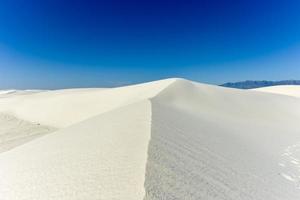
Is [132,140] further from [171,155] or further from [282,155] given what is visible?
[282,155]

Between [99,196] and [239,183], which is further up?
[99,196]

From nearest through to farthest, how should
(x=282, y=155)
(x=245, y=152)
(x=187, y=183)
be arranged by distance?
(x=187, y=183) < (x=245, y=152) < (x=282, y=155)

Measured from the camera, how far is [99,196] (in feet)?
7.38

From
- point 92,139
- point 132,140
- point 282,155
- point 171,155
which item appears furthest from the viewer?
point 282,155

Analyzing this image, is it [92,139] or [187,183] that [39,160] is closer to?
[92,139]

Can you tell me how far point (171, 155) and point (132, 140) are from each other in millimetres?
854

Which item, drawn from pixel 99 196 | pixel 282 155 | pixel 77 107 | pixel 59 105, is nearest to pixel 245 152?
pixel 282 155

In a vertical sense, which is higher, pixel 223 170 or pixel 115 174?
pixel 115 174

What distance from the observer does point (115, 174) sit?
269cm

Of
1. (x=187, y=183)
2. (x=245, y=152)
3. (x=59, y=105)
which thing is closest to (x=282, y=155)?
(x=245, y=152)

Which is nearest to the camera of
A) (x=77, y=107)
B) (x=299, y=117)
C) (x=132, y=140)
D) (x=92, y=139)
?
(x=132, y=140)

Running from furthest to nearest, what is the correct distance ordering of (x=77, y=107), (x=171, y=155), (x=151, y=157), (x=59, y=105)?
(x=59, y=105)
(x=77, y=107)
(x=171, y=155)
(x=151, y=157)

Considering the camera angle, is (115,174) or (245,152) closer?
(115,174)

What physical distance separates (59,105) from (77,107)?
8.26 ft
